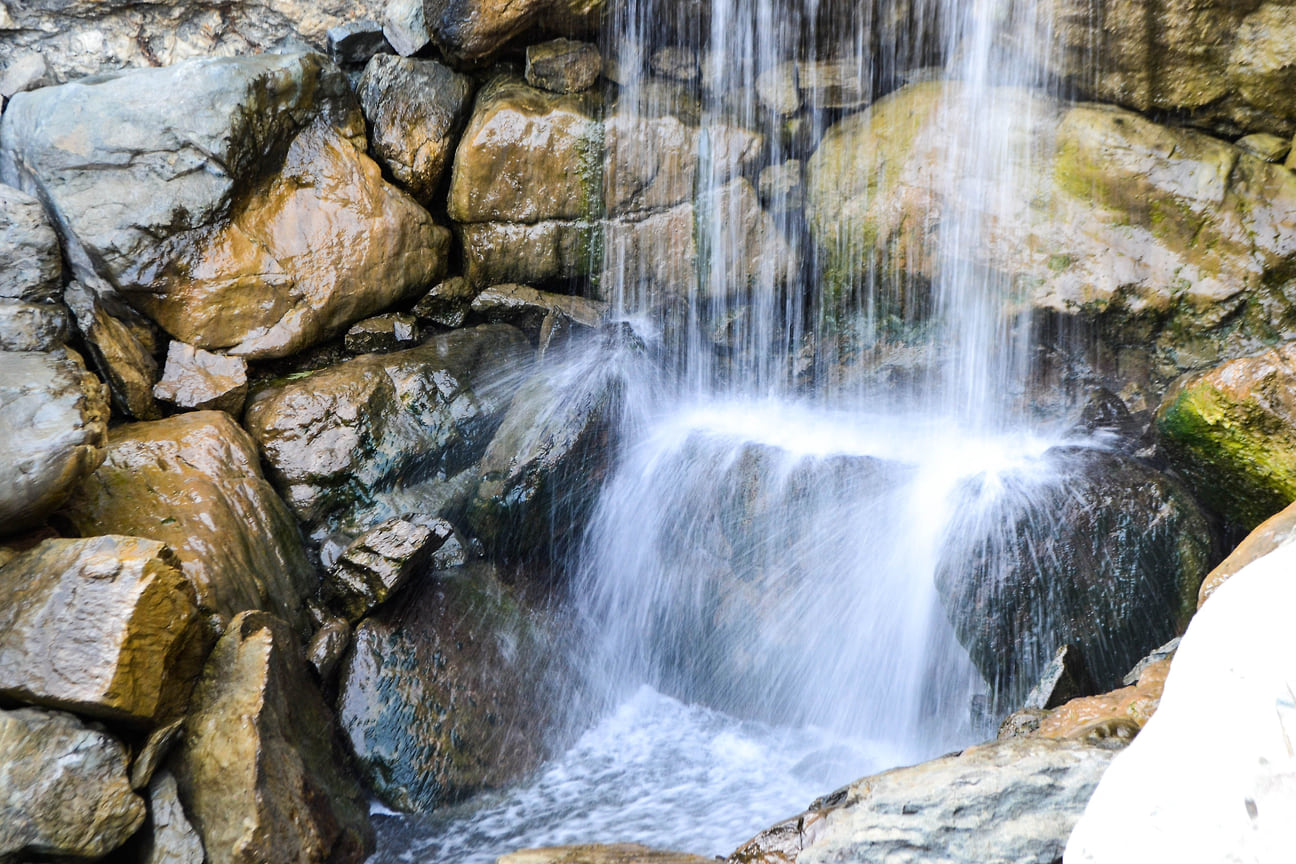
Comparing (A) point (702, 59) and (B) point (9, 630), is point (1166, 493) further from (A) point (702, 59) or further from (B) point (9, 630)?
(B) point (9, 630)

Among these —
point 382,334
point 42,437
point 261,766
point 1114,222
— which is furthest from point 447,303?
point 1114,222

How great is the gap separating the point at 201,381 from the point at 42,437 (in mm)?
1436

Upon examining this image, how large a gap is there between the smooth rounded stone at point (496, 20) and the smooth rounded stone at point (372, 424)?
6.47ft

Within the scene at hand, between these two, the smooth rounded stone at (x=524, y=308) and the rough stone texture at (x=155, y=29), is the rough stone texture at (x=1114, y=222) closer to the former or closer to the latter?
the smooth rounded stone at (x=524, y=308)

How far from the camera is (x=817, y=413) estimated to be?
5.71 meters

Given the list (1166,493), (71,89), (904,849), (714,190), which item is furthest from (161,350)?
(1166,493)

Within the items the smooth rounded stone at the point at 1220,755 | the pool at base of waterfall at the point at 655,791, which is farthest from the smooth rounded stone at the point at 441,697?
the smooth rounded stone at the point at 1220,755

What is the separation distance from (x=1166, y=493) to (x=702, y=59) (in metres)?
3.80

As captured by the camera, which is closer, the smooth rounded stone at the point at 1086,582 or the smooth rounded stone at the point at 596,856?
the smooth rounded stone at the point at 596,856

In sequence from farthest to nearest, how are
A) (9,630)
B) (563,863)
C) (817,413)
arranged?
(817,413)
(9,630)
(563,863)

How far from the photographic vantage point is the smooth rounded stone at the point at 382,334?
18.0 feet

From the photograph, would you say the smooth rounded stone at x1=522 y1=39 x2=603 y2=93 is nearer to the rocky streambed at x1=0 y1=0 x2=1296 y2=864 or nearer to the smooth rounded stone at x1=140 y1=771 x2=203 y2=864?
the rocky streambed at x1=0 y1=0 x2=1296 y2=864

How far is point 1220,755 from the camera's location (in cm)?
162

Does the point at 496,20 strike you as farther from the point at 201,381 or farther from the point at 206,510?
the point at 206,510
